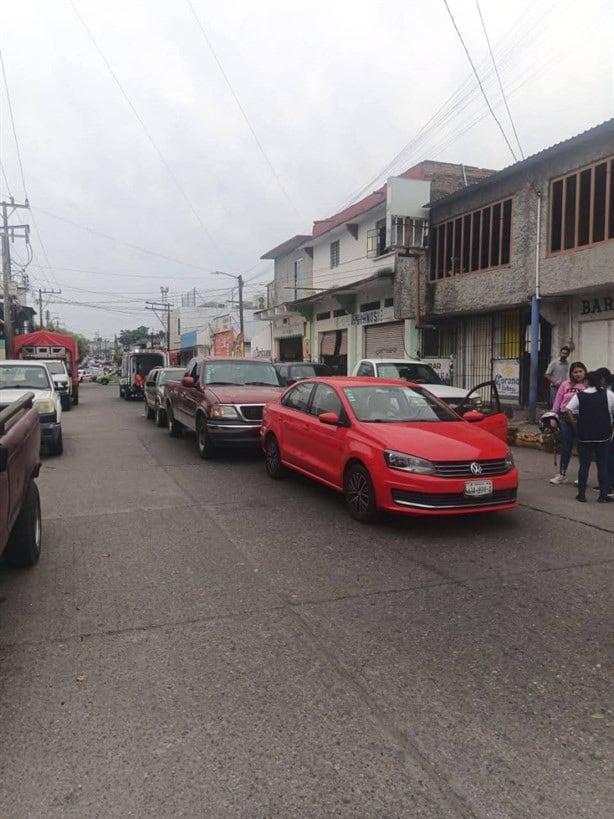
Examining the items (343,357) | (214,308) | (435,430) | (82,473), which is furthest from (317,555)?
(214,308)

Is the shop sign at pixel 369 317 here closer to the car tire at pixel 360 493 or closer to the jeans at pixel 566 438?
the jeans at pixel 566 438

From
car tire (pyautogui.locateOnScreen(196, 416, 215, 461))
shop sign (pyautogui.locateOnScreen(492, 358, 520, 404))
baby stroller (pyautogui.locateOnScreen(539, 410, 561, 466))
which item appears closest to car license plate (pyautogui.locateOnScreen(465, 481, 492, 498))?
baby stroller (pyautogui.locateOnScreen(539, 410, 561, 466))

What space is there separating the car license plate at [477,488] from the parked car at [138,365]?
80.6 feet

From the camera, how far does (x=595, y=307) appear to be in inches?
561

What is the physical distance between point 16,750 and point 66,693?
50 cm

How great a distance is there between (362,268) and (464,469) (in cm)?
2010

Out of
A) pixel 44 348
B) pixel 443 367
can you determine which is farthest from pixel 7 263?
pixel 443 367

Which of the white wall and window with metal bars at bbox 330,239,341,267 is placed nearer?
the white wall

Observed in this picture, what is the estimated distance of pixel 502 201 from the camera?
645 inches

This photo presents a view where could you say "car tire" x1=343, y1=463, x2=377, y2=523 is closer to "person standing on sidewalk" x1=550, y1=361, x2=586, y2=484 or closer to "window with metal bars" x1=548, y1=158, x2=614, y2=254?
"person standing on sidewalk" x1=550, y1=361, x2=586, y2=484

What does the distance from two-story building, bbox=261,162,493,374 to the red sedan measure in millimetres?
12667

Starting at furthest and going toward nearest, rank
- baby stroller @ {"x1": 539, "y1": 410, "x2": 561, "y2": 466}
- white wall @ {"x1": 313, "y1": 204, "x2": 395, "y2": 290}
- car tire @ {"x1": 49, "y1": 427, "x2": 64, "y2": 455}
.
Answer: white wall @ {"x1": 313, "y1": 204, "x2": 395, "y2": 290}, car tire @ {"x1": 49, "y1": 427, "x2": 64, "y2": 455}, baby stroller @ {"x1": 539, "y1": 410, "x2": 561, "y2": 466}

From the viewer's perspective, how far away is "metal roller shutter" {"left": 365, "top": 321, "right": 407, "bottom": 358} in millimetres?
22766

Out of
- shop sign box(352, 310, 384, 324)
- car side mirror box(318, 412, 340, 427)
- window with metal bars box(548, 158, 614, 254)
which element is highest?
window with metal bars box(548, 158, 614, 254)
